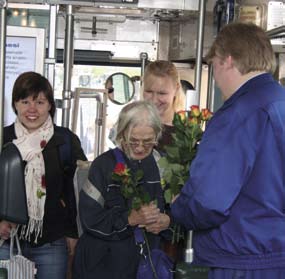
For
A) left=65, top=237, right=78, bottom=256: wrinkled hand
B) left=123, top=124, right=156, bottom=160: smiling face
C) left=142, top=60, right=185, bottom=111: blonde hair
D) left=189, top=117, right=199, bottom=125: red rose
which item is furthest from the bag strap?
left=142, top=60, right=185, bottom=111: blonde hair

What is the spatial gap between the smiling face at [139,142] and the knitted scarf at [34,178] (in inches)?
16.3

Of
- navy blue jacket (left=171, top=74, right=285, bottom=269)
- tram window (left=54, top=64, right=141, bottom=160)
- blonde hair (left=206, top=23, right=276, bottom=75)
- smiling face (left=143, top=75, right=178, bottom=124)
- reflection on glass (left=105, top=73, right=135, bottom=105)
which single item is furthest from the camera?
tram window (left=54, top=64, right=141, bottom=160)

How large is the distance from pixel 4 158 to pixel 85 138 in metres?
3.95

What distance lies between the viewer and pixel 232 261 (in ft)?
7.58

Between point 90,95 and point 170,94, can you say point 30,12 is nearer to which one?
point 170,94

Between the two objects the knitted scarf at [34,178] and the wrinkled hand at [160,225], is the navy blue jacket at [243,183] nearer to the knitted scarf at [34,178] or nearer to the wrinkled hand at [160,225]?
the wrinkled hand at [160,225]

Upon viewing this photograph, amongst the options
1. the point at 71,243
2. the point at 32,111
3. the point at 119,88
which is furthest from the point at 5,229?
the point at 119,88

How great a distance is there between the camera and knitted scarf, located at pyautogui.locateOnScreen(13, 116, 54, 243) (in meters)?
2.90

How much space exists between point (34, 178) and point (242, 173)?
107 cm

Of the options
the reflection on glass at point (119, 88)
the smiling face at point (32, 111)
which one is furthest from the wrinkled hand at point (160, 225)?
the reflection on glass at point (119, 88)

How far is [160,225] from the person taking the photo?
8.71ft

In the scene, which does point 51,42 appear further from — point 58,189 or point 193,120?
point 193,120

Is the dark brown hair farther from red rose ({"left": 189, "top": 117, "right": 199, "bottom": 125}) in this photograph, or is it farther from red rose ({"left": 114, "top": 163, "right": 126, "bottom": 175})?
red rose ({"left": 189, "top": 117, "right": 199, "bottom": 125})

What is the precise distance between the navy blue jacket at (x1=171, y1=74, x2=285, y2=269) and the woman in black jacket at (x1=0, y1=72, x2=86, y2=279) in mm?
812
